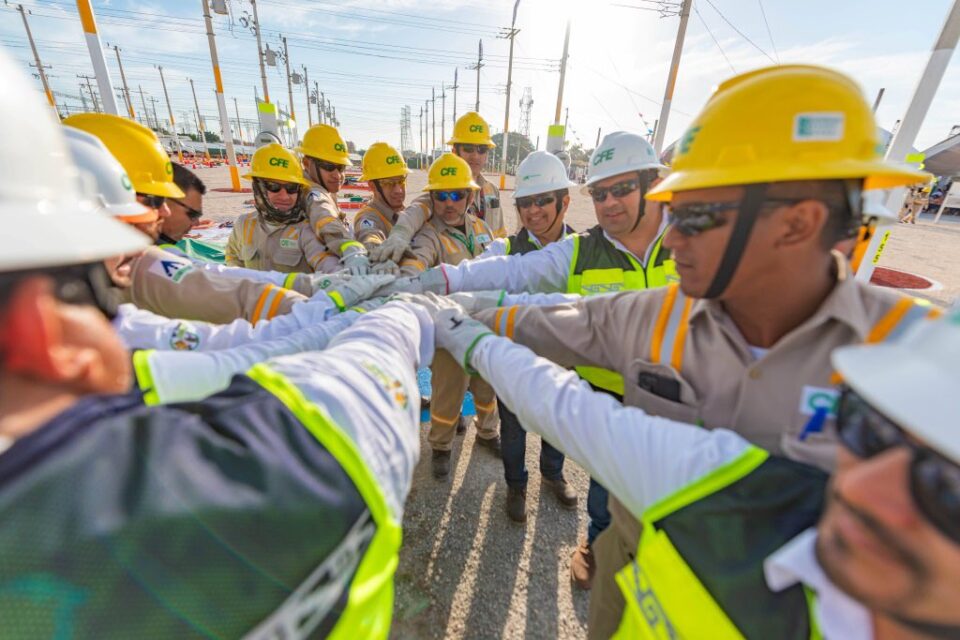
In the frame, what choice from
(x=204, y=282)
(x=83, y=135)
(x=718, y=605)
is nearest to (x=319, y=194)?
(x=204, y=282)

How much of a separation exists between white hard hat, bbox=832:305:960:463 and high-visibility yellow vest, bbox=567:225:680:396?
5.74 feet

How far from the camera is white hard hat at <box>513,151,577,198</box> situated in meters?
3.40

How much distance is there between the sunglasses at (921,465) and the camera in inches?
20.5

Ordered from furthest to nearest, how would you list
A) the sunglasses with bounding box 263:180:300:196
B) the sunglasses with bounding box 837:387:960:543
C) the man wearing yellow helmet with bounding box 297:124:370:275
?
1. the sunglasses with bounding box 263:180:300:196
2. the man wearing yellow helmet with bounding box 297:124:370:275
3. the sunglasses with bounding box 837:387:960:543

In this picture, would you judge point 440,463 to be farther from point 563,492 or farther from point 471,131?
point 471,131

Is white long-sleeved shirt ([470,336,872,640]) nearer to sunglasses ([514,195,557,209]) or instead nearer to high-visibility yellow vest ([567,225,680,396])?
high-visibility yellow vest ([567,225,680,396])

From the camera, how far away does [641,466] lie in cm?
100

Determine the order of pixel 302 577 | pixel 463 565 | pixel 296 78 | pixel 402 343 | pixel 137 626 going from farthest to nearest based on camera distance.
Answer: pixel 296 78
pixel 463 565
pixel 402 343
pixel 302 577
pixel 137 626

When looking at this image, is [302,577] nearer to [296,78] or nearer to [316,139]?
[316,139]

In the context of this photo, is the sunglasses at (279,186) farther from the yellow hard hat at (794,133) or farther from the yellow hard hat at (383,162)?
the yellow hard hat at (794,133)

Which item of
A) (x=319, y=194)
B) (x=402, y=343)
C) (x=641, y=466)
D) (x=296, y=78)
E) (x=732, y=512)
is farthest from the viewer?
(x=296, y=78)

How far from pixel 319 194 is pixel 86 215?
3.78 meters

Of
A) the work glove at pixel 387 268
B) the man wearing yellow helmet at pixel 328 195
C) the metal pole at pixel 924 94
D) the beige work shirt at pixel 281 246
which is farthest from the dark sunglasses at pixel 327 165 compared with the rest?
the metal pole at pixel 924 94

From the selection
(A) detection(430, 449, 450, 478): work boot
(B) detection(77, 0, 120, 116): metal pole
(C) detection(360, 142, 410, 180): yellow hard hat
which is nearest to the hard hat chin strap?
(A) detection(430, 449, 450, 478): work boot
